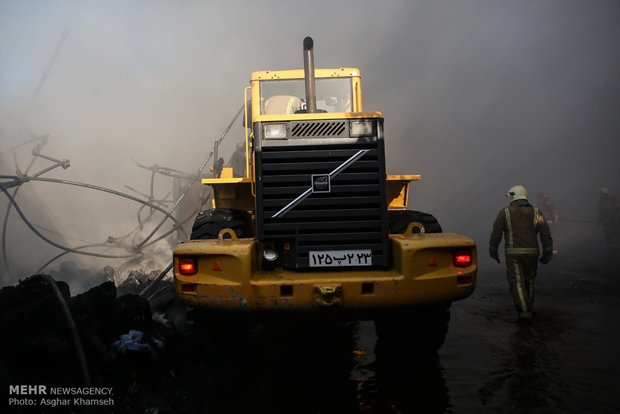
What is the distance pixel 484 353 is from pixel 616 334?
→ 1701 mm

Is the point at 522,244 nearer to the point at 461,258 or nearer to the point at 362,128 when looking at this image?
the point at 461,258

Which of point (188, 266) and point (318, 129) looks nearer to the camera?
point (188, 266)

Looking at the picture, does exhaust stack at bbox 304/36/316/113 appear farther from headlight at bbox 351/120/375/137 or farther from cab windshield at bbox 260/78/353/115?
cab windshield at bbox 260/78/353/115

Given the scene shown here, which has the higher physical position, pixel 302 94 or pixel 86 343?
pixel 302 94

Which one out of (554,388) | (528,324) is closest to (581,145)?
(528,324)

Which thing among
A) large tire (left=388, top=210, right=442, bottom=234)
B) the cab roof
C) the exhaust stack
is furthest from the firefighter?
the exhaust stack

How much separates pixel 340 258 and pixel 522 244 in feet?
11.0

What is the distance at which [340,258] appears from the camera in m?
3.64

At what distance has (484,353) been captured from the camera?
4.27m

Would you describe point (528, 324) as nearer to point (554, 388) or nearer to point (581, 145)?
point (554, 388)

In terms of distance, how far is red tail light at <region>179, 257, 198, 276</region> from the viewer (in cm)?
331

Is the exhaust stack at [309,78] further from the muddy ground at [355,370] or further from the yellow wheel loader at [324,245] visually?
the muddy ground at [355,370]

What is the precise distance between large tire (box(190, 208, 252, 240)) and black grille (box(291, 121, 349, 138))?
3.59ft

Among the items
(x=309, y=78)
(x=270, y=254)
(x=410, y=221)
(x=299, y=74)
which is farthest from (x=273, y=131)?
(x=299, y=74)
